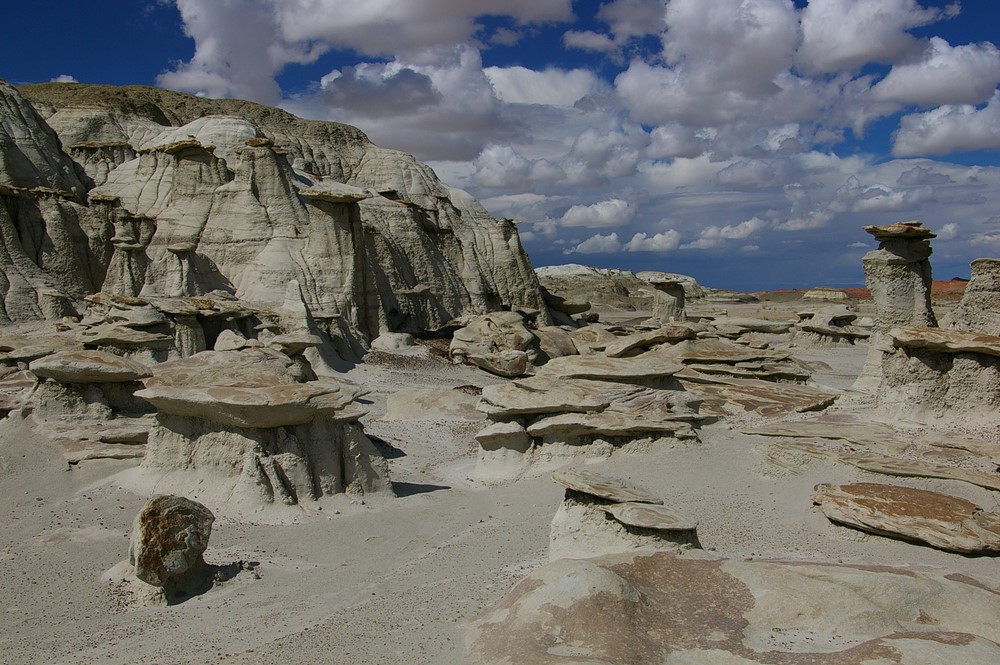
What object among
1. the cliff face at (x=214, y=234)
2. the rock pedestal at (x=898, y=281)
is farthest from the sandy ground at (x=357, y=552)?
the cliff face at (x=214, y=234)

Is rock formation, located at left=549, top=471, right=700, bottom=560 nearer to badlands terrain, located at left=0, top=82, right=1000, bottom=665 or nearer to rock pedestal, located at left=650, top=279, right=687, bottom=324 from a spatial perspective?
badlands terrain, located at left=0, top=82, right=1000, bottom=665

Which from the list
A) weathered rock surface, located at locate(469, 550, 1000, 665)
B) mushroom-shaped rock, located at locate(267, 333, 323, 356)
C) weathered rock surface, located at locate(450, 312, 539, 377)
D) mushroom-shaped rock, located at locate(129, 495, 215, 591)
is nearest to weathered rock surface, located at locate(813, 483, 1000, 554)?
weathered rock surface, located at locate(469, 550, 1000, 665)

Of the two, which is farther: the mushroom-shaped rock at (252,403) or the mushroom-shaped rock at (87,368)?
the mushroom-shaped rock at (87,368)

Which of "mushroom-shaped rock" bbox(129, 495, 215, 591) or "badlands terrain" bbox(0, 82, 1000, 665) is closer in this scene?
"badlands terrain" bbox(0, 82, 1000, 665)

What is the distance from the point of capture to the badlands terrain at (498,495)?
462 centimetres

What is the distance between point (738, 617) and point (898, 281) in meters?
10.3

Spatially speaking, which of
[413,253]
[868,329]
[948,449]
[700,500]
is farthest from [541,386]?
[868,329]

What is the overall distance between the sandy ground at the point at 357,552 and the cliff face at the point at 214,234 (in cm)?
1198

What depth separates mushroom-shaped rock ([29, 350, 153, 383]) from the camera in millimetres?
10078

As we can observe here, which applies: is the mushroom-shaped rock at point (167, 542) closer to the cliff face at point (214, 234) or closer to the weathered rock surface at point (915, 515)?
the weathered rock surface at point (915, 515)

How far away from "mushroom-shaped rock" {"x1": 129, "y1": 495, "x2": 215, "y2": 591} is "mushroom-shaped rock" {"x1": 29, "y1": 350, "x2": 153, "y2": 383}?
15.2ft

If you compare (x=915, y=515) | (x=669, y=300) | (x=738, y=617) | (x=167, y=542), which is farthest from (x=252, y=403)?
(x=669, y=300)

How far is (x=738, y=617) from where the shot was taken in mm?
4539

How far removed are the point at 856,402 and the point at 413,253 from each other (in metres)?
18.0
